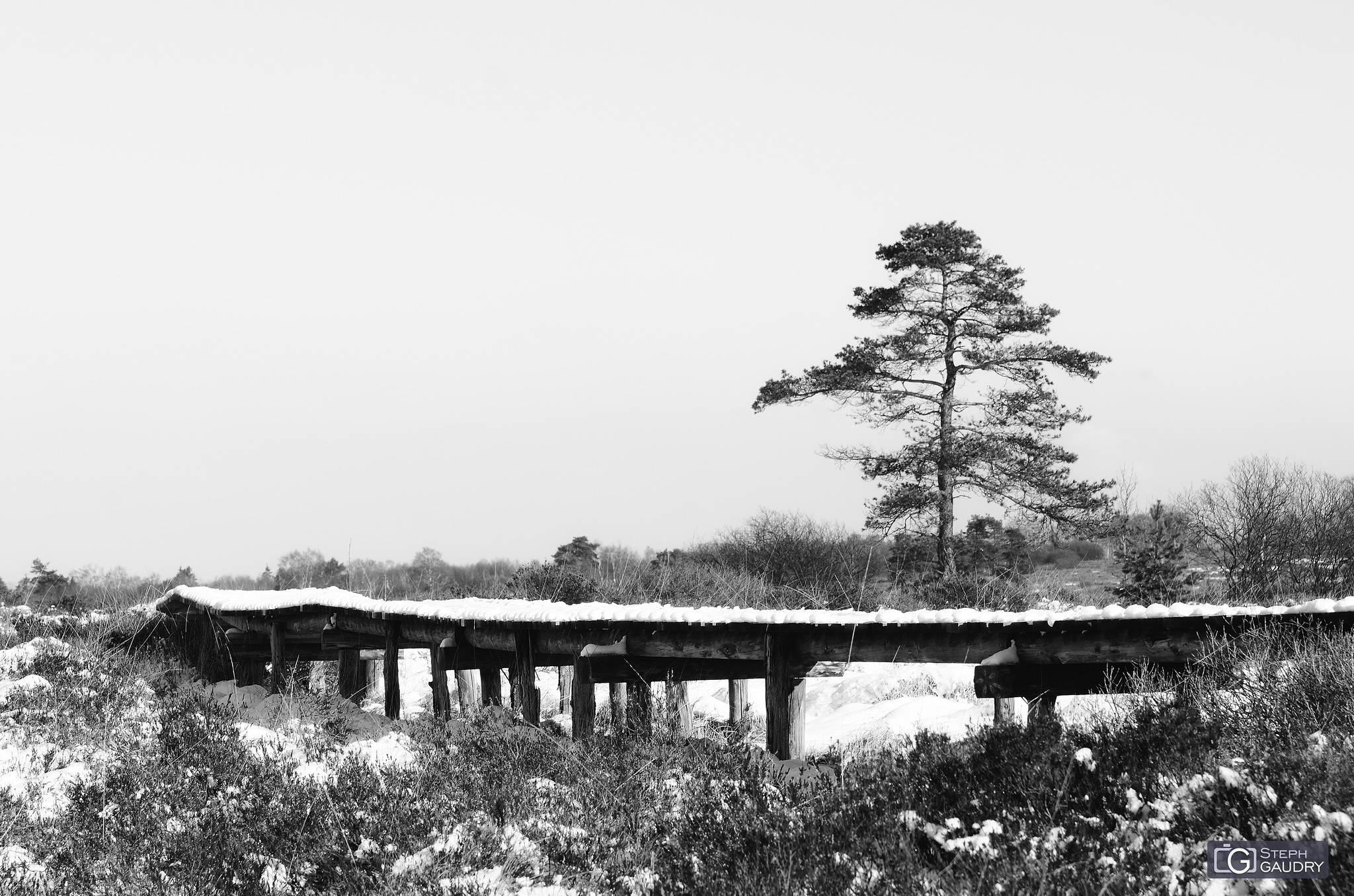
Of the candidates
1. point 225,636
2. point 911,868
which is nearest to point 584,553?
point 225,636

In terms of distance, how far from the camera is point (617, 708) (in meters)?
13.7

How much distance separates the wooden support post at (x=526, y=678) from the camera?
12.1m

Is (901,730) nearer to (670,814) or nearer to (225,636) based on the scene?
(670,814)

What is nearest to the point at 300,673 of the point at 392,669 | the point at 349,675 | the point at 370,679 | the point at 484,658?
the point at 370,679

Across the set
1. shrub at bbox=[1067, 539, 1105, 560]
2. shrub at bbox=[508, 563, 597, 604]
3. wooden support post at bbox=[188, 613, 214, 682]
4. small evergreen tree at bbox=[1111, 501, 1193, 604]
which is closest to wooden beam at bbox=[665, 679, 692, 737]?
wooden support post at bbox=[188, 613, 214, 682]

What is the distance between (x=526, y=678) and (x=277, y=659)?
625 centimetres

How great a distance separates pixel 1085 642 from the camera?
28.9ft

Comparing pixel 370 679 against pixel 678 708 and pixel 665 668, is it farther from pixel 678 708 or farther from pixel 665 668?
pixel 678 708

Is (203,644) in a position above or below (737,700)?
above

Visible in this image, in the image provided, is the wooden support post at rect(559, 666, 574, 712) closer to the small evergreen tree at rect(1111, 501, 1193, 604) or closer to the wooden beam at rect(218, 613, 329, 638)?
the wooden beam at rect(218, 613, 329, 638)

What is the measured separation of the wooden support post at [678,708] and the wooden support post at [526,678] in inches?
65.4

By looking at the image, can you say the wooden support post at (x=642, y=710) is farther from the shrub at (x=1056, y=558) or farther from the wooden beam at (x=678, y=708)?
the shrub at (x=1056, y=558)

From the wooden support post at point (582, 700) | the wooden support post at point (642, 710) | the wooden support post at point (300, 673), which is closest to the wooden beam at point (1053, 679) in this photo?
the wooden support post at point (642, 710)

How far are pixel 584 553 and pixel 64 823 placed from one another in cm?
3812
